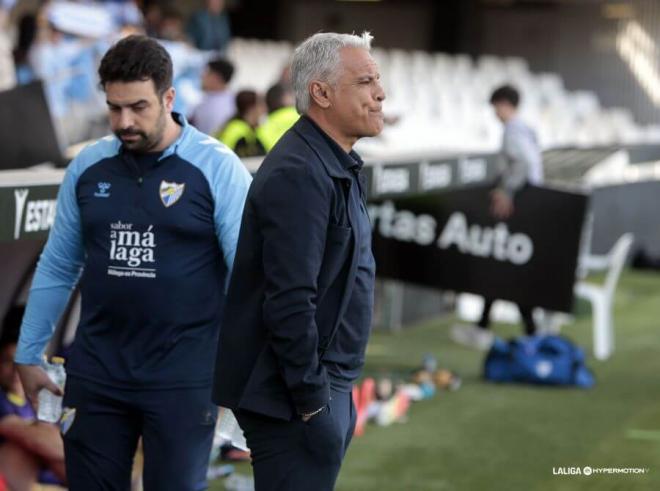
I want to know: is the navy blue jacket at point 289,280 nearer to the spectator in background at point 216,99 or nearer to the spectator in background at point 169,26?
the spectator in background at point 216,99

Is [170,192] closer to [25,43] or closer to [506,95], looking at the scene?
[506,95]

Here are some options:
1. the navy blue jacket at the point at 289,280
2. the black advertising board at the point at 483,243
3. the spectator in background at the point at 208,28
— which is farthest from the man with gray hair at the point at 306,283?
the spectator in background at the point at 208,28

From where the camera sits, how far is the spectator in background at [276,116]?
7699 millimetres

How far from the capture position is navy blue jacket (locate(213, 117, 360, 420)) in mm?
2887

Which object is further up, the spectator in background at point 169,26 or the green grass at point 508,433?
the spectator in background at point 169,26

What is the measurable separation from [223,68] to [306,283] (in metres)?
6.63

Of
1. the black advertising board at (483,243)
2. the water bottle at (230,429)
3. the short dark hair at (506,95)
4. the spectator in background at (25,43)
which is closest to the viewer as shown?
the water bottle at (230,429)

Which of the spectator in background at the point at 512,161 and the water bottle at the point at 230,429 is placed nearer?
the water bottle at the point at 230,429

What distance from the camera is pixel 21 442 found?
16.6ft

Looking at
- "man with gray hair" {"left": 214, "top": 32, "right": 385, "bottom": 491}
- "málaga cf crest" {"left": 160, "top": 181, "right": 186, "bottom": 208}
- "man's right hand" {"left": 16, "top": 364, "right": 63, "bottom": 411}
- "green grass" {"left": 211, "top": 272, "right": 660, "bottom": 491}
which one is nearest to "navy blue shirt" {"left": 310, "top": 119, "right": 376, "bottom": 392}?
"man with gray hair" {"left": 214, "top": 32, "right": 385, "bottom": 491}

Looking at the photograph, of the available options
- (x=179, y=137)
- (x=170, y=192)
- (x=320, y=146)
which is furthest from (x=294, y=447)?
(x=179, y=137)

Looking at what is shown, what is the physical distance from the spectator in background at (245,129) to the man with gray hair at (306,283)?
4.30 meters

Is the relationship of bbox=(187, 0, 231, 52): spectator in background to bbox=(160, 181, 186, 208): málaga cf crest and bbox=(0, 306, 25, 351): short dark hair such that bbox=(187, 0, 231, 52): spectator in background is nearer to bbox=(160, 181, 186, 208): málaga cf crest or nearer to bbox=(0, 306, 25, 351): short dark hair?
bbox=(0, 306, 25, 351): short dark hair

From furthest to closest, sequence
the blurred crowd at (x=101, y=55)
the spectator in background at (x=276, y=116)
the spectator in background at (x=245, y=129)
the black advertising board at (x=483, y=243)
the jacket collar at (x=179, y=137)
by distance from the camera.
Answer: the black advertising board at (x=483, y=243), the blurred crowd at (x=101, y=55), the spectator in background at (x=276, y=116), the spectator in background at (x=245, y=129), the jacket collar at (x=179, y=137)
